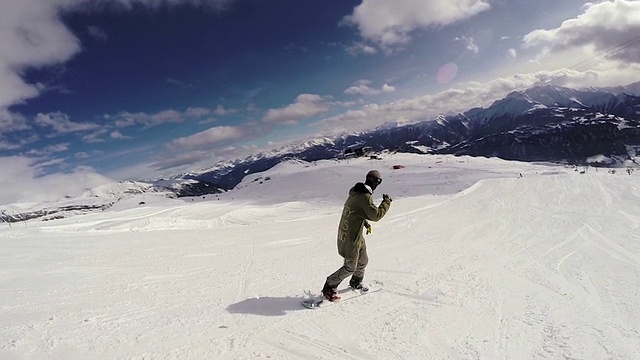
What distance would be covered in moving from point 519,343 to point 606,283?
2.98 metres

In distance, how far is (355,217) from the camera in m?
5.82

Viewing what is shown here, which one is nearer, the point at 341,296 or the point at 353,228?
the point at 353,228

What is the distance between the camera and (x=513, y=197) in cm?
1727

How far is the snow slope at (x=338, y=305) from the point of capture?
4.44m

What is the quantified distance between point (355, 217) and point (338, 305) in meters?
1.43

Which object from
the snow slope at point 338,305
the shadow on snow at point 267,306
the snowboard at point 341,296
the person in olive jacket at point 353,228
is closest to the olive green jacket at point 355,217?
the person in olive jacket at point 353,228

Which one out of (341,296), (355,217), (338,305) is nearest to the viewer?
(338,305)

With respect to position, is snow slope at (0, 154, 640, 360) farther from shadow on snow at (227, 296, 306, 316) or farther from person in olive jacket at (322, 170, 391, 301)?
person in olive jacket at (322, 170, 391, 301)

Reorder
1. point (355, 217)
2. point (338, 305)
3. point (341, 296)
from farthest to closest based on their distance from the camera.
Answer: point (341, 296), point (355, 217), point (338, 305)

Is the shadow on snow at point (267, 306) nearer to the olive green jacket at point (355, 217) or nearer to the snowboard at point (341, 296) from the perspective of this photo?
the snowboard at point (341, 296)

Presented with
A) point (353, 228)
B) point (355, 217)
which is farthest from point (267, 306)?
point (355, 217)

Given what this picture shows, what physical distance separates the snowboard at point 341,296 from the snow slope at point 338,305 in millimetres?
158

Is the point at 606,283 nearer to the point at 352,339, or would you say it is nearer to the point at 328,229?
the point at 352,339

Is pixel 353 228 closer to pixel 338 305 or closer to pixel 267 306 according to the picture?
pixel 338 305
